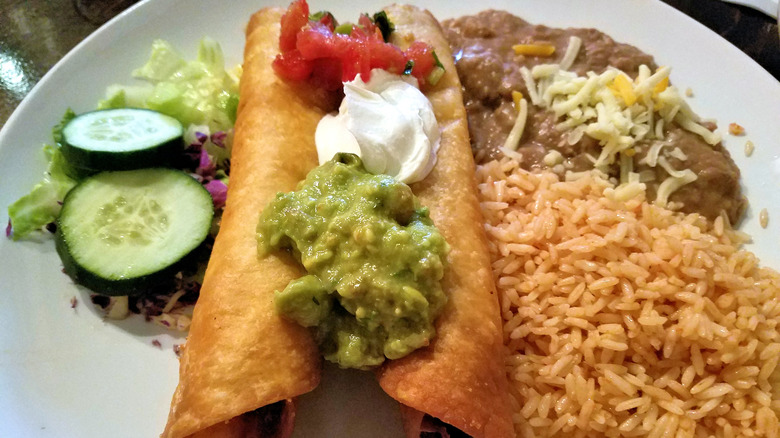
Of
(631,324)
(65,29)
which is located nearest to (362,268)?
(631,324)

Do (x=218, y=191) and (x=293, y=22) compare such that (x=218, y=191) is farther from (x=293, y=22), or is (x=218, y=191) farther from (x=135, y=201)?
(x=293, y=22)

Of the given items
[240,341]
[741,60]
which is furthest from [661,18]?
[240,341]

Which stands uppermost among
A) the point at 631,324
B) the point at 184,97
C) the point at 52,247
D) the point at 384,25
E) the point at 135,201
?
the point at 384,25

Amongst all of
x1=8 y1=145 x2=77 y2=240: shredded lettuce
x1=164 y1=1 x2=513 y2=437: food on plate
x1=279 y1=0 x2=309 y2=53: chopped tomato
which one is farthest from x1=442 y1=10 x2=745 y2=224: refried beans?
x1=8 y1=145 x2=77 y2=240: shredded lettuce

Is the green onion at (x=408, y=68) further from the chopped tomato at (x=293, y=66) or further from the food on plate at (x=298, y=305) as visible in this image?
the chopped tomato at (x=293, y=66)

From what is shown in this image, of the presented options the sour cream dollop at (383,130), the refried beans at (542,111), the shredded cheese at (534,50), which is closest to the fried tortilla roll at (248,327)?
the sour cream dollop at (383,130)

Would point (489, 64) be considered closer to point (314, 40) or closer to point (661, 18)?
point (314, 40)
